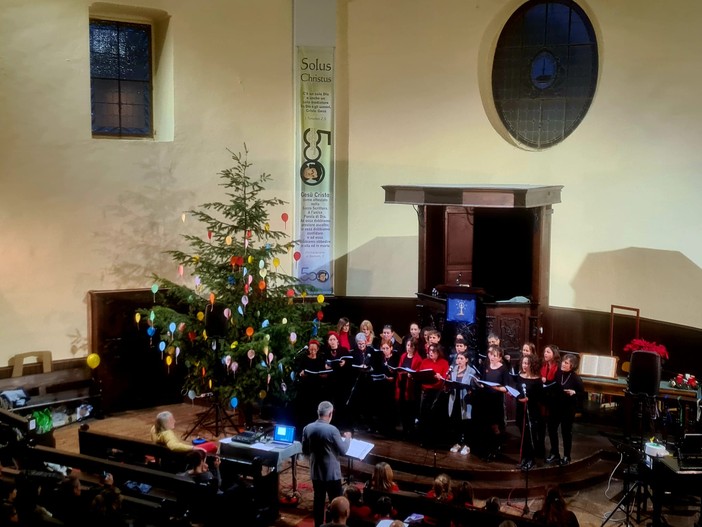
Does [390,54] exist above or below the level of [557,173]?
above

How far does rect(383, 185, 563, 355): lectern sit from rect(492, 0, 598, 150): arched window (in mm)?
1554

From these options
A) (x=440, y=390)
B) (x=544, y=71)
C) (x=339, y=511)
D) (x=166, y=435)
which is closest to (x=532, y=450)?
(x=440, y=390)

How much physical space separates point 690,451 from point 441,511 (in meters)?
2.88

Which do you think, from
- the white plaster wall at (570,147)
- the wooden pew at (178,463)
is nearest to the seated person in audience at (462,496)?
the wooden pew at (178,463)

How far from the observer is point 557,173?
40.9 ft

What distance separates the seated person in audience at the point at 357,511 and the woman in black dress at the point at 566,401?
350cm

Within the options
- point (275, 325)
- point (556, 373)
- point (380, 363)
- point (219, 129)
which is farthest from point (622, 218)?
point (219, 129)

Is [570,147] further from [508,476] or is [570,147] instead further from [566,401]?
[508,476]

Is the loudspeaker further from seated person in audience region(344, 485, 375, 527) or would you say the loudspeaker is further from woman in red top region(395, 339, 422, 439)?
seated person in audience region(344, 485, 375, 527)

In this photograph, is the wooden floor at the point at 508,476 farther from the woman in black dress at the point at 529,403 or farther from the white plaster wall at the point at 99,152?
the white plaster wall at the point at 99,152

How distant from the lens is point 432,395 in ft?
32.4

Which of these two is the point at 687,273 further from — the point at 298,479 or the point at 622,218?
the point at 298,479

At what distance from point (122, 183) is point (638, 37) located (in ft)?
26.5

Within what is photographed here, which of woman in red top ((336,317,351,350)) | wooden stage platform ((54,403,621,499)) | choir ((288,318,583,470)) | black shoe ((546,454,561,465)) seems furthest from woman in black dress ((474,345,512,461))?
woman in red top ((336,317,351,350))
